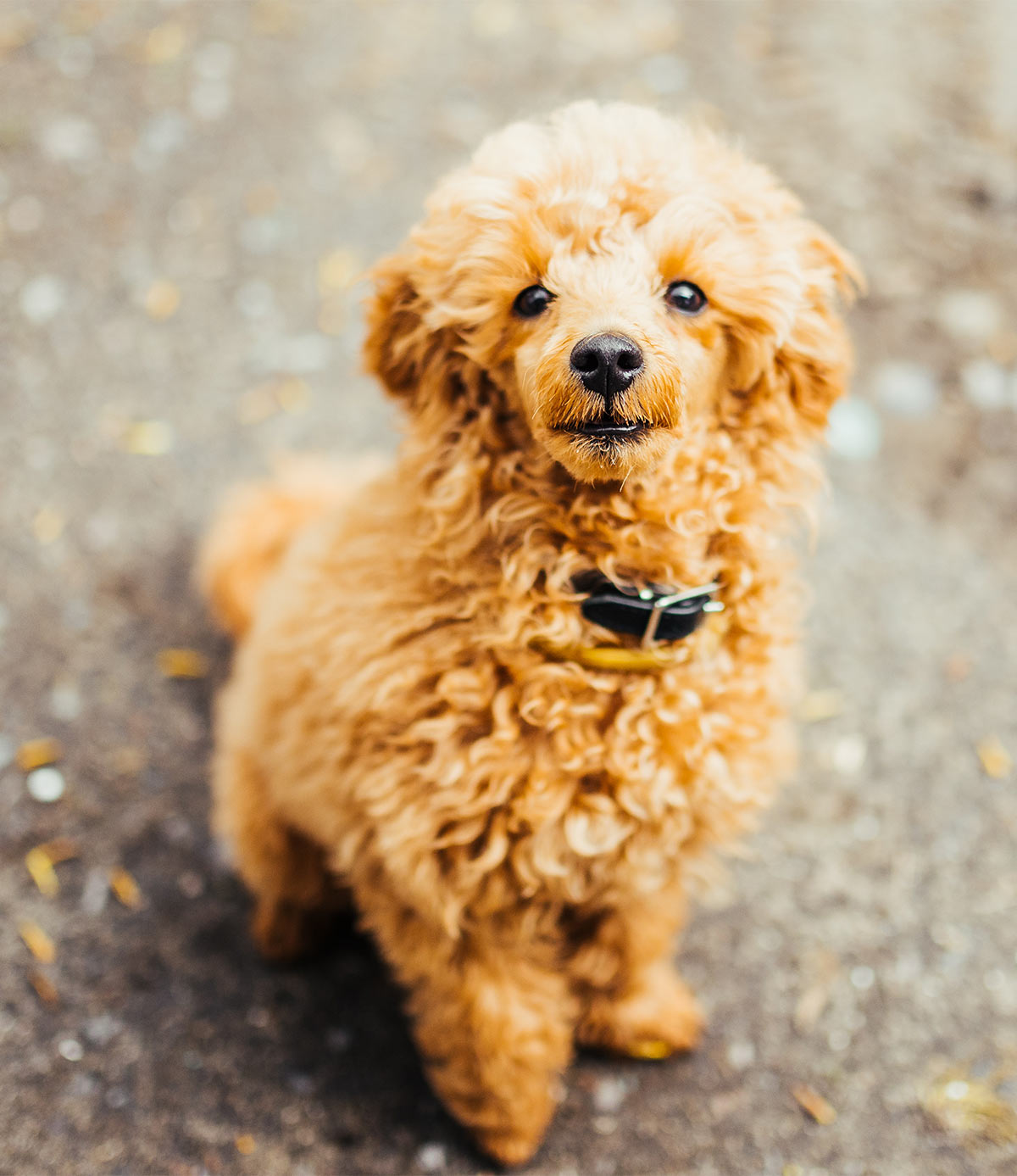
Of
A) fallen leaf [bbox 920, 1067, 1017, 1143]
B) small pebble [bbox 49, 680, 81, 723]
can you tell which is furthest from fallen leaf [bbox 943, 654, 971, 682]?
small pebble [bbox 49, 680, 81, 723]

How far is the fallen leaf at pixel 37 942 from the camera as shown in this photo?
2172 mm

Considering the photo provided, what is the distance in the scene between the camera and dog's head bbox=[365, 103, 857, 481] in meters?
1.30

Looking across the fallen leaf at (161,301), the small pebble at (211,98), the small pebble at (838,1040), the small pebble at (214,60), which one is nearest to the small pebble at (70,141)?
the small pebble at (211,98)

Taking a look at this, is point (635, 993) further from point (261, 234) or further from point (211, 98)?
point (211, 98)

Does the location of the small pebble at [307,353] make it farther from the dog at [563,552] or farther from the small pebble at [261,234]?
the dog at [563,552]

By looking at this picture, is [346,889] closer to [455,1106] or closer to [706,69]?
[455,1106]

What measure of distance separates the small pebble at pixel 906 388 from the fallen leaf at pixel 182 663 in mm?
2273

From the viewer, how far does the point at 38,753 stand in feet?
8.03

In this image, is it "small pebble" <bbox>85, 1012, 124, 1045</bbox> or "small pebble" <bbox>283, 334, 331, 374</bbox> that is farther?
"small pebble" <bbox>283, 334, 331, 374</bbox>

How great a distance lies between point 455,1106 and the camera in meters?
1.94

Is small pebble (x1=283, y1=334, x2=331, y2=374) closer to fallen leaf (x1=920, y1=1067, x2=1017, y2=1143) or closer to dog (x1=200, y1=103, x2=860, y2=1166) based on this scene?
dog (x1=200, y1=103, x2=860, y2=1166)

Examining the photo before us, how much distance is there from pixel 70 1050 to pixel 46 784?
66 cm

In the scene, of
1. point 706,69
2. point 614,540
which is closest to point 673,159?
point 614,540

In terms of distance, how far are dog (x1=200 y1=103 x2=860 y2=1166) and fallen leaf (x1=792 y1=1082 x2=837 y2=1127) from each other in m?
0.71
